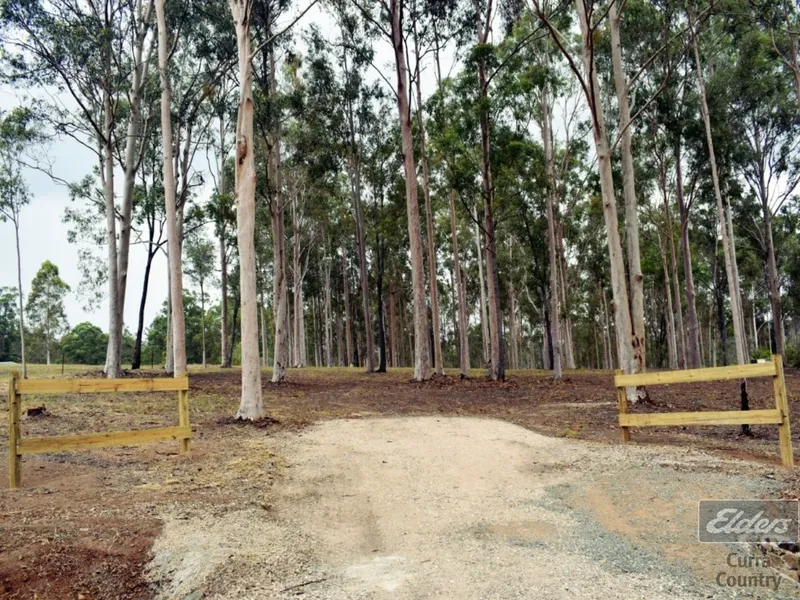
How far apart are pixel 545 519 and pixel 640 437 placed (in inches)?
191

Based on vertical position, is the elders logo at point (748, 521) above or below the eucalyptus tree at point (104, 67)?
below

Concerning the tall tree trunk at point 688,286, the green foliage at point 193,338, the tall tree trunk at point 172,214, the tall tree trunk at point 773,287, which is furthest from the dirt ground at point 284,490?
the green foliage at point 193,338

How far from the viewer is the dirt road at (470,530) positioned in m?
3.54

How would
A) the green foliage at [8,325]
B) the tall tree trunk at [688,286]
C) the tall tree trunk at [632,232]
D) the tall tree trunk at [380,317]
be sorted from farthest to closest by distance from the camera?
the green foliage at [8,325] → the tall tree trunk at [380,317] → the tall tree trunk at [688,286] → the tall tree trunk at [632,232]

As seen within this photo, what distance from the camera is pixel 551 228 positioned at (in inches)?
897

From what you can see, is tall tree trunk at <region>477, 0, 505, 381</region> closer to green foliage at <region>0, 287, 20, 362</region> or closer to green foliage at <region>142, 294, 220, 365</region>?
green foliage at <region>142, 294, 220, 365</region>

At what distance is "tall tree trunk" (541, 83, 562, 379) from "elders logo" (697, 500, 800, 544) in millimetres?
17194

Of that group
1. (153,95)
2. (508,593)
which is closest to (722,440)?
(508,593)

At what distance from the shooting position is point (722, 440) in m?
8.53

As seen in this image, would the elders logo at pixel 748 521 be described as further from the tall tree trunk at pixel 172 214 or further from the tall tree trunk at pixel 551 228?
the tall tree trunk at pixel 551 228

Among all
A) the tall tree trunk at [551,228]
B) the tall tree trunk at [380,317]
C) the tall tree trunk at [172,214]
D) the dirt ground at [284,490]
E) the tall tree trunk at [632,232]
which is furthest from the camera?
the tall tree trunk at [380,317]

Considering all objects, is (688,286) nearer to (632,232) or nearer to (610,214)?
(632,232)

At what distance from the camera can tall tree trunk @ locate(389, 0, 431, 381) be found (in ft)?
61.2

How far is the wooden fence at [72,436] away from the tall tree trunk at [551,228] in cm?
1715
